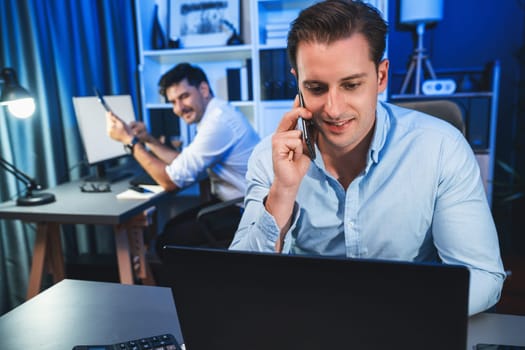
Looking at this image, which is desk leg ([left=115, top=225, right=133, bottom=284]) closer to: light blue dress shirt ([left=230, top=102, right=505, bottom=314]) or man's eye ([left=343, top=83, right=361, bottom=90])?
light blue dress shirt ([left=230, top=102, right=505, bottom=314])

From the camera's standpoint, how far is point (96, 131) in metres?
2.25

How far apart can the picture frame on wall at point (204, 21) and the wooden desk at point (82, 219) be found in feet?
4.51

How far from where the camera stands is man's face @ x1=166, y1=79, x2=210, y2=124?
7.61 ft

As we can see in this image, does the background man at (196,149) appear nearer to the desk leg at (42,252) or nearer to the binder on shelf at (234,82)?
the desk leg at (42,252)

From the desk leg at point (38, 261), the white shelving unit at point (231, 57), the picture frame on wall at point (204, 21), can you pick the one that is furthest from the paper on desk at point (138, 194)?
the picture frame on wall at point (204, 21)

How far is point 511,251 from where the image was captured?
2.91 m

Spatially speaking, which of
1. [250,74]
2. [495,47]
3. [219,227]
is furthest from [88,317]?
[495,47]

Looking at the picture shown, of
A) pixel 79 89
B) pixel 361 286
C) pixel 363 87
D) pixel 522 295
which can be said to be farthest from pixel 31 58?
pixel 522 295

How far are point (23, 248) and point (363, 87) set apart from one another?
198 cm

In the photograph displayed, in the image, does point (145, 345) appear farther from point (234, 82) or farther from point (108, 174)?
point (234, 82)

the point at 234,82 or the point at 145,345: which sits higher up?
the point at 234,82

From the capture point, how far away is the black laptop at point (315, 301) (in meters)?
0.43

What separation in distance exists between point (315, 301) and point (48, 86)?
236cm

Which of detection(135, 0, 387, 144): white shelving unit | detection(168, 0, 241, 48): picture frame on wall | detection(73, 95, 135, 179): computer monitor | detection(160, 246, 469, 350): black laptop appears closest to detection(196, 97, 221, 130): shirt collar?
detection(73, 95, 135, 179): computer monitor
